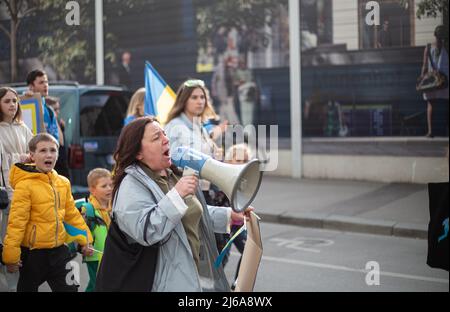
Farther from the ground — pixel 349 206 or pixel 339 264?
pixel 349 206

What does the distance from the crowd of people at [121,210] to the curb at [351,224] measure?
3493 mm

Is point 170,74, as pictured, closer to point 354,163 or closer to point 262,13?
point 262,13

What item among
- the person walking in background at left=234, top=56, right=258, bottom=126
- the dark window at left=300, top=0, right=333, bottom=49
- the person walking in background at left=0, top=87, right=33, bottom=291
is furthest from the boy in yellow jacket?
the person walking in background at left=234, top=56, right=258, bottom=126

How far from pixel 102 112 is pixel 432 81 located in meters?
6.02

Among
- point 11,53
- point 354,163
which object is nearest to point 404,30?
point 354,163

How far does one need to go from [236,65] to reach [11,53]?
4.42 meters

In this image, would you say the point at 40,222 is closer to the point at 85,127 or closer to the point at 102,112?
the point at 85,127

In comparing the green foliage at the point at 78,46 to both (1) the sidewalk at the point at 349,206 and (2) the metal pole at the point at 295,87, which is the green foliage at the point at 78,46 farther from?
(1) the sidewalk at the point at 349,206

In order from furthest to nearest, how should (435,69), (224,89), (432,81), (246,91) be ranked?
(224,89) → (246,91) → (432,81) → (435,69)

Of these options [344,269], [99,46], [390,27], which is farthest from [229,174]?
[99,46]

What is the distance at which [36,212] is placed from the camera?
4.61 meters

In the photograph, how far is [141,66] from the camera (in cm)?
1617

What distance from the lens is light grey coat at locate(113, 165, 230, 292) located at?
3.01 meters

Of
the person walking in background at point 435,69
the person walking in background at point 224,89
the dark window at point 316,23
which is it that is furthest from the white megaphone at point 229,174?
the person walking in background at point 224,89
